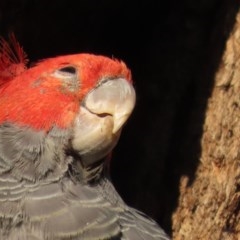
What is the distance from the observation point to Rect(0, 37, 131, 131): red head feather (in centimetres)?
297

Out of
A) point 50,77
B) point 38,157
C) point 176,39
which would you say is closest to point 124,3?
point 176,39

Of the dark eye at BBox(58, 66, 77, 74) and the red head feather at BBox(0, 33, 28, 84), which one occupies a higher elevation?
the dark eye at BBox(58, 66, 77, 74)

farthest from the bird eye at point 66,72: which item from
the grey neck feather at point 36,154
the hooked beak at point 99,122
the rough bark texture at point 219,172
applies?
the rough bark texture at point 219,172

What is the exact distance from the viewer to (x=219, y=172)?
12.1 feet

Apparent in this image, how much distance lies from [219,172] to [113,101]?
37.7 inches

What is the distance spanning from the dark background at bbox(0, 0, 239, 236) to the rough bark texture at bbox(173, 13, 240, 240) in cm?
6

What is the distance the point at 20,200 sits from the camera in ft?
9.28

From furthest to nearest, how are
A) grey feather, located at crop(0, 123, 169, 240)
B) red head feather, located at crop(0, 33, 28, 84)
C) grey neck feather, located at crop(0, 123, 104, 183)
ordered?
red head feather, located at crop(0, 33, 28, 84), grey neck feather, located at crop(0, 123, 104, 183), grey feather, located at crop(0, 123, 169, 240)

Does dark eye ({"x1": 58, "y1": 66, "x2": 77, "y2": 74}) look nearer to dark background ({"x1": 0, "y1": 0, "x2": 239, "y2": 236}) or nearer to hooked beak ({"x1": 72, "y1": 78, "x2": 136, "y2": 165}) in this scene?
hooked beak ({"x1": 72, "y1": 78, "x2": 136, "y2": 165})

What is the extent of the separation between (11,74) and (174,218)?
4.06 feet

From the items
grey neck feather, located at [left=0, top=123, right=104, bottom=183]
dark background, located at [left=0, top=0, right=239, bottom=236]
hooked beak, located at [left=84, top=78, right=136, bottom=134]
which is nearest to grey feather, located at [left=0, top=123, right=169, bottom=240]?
grey neck feather, located at [left=0, top=123, right=104, bottom=183]

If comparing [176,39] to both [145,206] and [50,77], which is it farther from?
[50,77]

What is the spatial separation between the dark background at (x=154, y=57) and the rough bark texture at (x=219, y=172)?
0.21ft

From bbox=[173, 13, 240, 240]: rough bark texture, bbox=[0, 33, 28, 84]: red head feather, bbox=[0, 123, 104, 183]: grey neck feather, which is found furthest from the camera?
bbox=[173, 13, 240, 240]: rough bark texture
